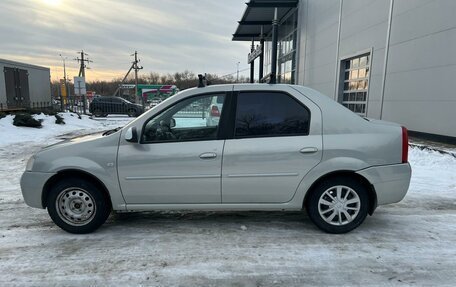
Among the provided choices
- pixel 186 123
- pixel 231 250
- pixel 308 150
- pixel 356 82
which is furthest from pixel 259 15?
pixel 231 250

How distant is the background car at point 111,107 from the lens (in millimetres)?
25719

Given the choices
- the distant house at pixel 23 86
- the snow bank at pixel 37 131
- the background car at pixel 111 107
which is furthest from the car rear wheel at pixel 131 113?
the snow bank at pixel 37 131

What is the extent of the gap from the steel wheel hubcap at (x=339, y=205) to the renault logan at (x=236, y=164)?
0.01 meters

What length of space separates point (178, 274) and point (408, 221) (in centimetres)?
316

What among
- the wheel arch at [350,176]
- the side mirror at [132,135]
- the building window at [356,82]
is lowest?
the wheel arch at [350,176]

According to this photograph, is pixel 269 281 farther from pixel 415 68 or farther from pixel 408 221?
pixel 415 68

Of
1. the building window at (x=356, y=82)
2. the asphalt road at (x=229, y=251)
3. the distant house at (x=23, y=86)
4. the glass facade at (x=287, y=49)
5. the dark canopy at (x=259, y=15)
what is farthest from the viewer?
the glass facade at (x=287, y=49)

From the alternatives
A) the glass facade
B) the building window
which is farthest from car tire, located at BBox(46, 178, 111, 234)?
the glass facade

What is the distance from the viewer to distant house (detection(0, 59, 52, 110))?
2005cm

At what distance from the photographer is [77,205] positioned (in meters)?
3.94

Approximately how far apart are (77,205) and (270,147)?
2405 millimetres

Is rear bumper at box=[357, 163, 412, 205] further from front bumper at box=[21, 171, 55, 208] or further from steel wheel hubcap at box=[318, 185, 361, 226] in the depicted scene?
front bumper at box=[21, 171, 55, 208]

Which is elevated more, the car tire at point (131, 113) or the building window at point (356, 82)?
the building window at point (356, 82)

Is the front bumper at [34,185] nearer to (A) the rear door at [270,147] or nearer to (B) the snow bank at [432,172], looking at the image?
(A) the rear door at [270,147]
